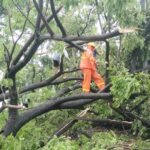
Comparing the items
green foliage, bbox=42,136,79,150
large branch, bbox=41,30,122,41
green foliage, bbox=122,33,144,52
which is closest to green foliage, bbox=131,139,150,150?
large branch, bbox=41,30,122,41

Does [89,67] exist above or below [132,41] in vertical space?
below

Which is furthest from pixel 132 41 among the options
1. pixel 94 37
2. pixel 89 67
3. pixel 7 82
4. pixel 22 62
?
pixel 94 37

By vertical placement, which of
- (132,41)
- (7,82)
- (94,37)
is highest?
(94,37)

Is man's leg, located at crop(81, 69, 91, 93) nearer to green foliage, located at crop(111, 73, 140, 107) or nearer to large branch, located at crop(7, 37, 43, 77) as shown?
large branch, located at crop(7, 37, 43, 77)

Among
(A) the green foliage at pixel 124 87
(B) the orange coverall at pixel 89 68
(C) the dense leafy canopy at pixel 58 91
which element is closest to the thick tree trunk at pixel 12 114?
(C) the dense leafy canopy at pixel 58 91

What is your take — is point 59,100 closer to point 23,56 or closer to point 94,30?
point 23,56

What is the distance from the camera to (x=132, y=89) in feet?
18.1

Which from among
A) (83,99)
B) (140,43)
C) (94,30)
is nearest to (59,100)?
(83,99)

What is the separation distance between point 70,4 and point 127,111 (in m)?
2.09

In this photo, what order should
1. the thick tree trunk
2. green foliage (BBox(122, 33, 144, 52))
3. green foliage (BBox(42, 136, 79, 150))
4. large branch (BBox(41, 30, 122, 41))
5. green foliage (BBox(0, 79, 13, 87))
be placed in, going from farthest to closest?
1. green foliage (BBox(122, 33, 144, 52))
2. the thick tree trunk
3. green foliage (BBox(0, 79, 13, 87))
4. large branch (BBox(41, 30, 122, 41))
5. green foliage (BBox(42, 136, 79, 150))

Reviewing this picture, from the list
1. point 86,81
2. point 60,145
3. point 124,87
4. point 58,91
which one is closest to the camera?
point 60,145

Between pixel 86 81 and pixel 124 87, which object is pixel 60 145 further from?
pixel 86 81

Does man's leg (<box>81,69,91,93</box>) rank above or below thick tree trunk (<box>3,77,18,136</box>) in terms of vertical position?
above

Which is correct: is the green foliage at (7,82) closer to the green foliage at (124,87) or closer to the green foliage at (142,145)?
the green foliage at (124,87)
